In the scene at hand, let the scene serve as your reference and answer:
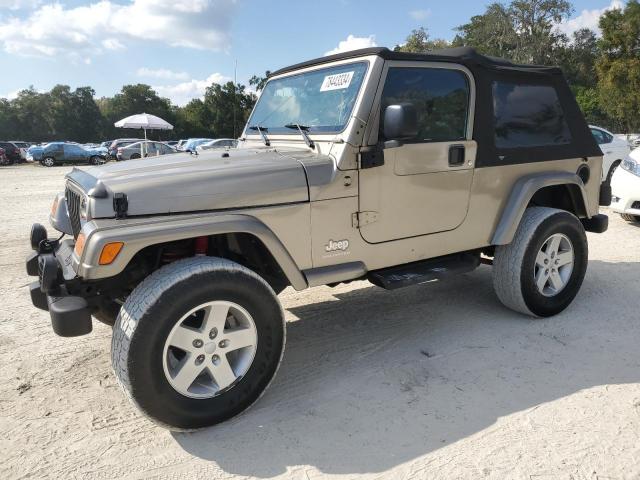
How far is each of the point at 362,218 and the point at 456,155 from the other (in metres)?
0.96

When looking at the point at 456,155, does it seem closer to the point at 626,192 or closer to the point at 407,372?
the point at 407,372

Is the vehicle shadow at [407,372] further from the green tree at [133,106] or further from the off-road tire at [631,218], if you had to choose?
the green tree at [133,106]

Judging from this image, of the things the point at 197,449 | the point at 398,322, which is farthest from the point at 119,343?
the point at 398,322

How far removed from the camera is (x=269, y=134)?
3.89 m

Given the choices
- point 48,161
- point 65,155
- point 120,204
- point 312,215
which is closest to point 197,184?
point 120,204

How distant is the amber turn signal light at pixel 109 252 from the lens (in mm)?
2418

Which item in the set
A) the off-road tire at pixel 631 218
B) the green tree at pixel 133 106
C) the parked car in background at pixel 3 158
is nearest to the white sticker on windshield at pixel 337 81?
the off-road tire at pixel 631 218

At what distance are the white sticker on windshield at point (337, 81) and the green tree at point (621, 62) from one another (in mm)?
34160

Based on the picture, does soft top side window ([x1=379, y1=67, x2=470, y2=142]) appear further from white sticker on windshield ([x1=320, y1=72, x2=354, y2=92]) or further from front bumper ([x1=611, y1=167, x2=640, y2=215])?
front bumper ([x1=611, y1=167, x2=640, y2=215])

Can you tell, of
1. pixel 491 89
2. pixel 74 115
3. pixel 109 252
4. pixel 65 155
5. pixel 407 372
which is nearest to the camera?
pixel 109 252

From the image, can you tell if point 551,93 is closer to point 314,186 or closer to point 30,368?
point 314,186

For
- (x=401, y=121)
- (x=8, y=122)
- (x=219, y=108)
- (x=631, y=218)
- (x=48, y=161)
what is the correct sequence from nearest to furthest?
(x=401, y=121), (x=631, y=218), (x=48, y=161), (x=219, y=108), (x=8, y=122)

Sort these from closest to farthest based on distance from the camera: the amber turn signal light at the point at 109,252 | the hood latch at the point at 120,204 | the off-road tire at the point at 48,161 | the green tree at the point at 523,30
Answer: the amber turn signal light at the point at 109,252 → the hood latch at the point at 120,204 → the off-road tire at the point at 48,161 → the green tree at the point at 523,30

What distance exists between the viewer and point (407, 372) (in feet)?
10.9
